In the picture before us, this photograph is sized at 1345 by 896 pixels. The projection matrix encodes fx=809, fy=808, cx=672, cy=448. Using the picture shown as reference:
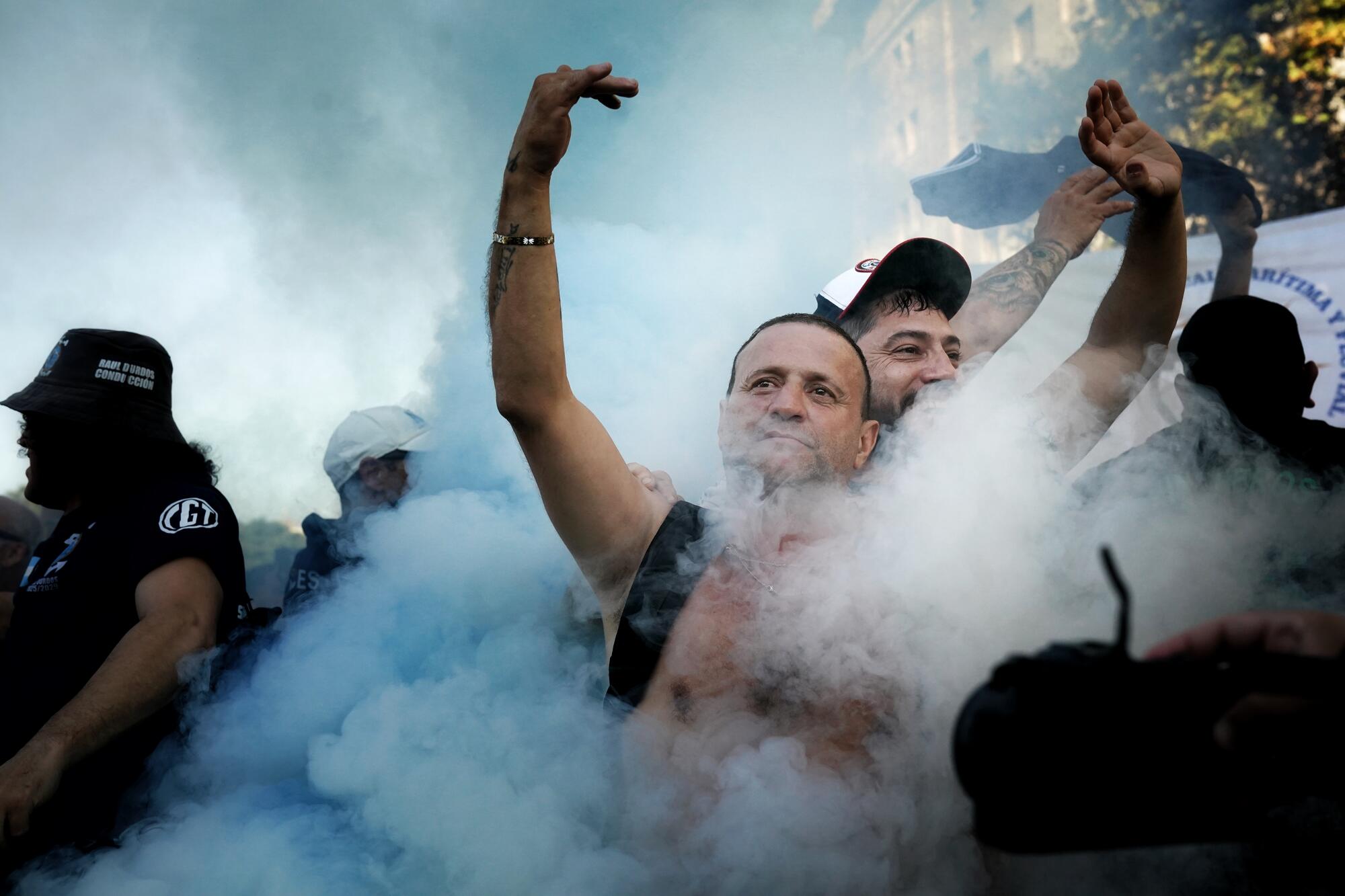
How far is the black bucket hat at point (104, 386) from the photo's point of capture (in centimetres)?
258

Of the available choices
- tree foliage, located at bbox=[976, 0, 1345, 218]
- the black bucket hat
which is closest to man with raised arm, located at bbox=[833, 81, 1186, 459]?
the black bucket hat

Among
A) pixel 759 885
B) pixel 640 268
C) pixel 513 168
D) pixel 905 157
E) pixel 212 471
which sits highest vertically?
pixel 905 157

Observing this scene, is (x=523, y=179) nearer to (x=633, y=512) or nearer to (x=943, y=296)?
(x=633, y=512)

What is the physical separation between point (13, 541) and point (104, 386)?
2.06m

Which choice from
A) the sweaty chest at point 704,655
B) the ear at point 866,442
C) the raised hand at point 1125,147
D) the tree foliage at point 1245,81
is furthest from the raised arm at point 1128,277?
the tree foliage at point 1245,81

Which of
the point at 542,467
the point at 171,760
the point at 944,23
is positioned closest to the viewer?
the point at 542,467

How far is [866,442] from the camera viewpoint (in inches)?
94.9

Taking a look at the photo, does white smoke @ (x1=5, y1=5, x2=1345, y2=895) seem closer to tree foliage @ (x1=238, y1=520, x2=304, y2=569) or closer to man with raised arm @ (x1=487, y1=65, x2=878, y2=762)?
man with raised arm @ (x1=487, y1=65, x2=878, y2=762)

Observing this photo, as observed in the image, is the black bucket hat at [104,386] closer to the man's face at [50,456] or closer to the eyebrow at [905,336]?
the man's face at [50,456]

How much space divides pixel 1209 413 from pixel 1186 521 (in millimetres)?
565

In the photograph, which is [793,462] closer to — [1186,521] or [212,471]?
[1186,521]

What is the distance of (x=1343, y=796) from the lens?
33.4 inches

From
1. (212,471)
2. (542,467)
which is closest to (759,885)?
(542,467)

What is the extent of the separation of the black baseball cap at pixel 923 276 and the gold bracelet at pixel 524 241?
4.56 ft
